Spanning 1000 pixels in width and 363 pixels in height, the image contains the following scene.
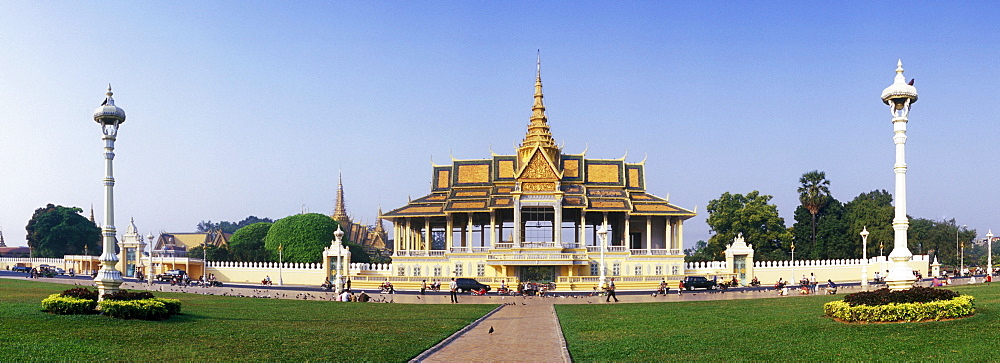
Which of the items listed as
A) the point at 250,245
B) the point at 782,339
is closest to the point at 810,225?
the point at 250,245

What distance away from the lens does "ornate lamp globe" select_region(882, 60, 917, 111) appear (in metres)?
21.8

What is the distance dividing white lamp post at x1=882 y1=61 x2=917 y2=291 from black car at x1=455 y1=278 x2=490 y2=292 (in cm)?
3307

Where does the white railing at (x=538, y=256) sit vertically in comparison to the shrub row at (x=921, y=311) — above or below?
below

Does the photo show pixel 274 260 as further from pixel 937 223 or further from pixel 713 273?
pixel 937 223

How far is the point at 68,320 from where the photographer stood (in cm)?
2038

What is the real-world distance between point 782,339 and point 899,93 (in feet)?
27.1

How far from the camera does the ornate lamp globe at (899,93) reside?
71.6ft

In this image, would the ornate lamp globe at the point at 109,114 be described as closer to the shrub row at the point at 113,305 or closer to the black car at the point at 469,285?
the shrub row at the point at 113,305

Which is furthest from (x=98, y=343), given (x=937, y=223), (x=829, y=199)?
(x=937, y=223)

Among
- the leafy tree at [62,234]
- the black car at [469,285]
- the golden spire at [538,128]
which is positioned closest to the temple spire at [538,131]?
the golden spire at [538,128]

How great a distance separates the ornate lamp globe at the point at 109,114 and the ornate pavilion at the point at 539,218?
3591 centimetres

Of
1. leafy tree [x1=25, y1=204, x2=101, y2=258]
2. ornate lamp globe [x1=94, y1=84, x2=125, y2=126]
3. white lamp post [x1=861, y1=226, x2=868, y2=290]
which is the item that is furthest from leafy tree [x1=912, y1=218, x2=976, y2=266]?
leafy tree [x1=25, y1=204, x2=101, y2=258]

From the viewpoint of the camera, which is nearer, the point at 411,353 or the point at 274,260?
the point at 411,353

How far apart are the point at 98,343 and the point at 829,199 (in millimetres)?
75766
